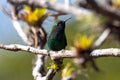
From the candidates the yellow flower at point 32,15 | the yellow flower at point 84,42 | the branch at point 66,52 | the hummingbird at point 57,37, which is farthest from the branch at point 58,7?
the hummingbird at point 57,37

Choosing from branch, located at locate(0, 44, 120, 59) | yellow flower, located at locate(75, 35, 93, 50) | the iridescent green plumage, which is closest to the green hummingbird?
the iridescent green plumage

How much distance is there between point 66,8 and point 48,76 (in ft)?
1.92

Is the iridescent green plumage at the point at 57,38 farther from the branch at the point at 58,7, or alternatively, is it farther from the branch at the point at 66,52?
the branch at the point at 58,7

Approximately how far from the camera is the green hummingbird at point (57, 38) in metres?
1.40

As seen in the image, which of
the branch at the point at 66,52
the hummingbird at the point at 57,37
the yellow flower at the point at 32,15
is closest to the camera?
the yellow flower at the point at 32,15

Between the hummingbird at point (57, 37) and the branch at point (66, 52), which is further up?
the branch at point (66, 52)

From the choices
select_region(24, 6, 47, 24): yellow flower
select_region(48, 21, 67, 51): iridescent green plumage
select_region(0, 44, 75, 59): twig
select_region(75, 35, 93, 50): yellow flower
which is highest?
select_region(75, 35, 93, 50): yellow flower

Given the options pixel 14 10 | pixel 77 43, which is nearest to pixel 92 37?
pixel 77 43

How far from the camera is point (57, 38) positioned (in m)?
1.45

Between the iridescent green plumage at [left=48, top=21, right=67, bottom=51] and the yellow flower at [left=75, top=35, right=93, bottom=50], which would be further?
the iridescent green plumage at [left=48, top=21, right=67, bottom=51]

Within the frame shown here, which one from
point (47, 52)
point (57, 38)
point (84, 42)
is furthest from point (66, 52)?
point (84, 42)

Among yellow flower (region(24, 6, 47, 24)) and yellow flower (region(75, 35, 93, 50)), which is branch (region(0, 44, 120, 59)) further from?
yellow flower (region(75, 35, 93, 50))

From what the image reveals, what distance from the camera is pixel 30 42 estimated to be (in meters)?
1.28

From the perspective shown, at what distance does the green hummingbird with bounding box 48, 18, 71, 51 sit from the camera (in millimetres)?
1401
